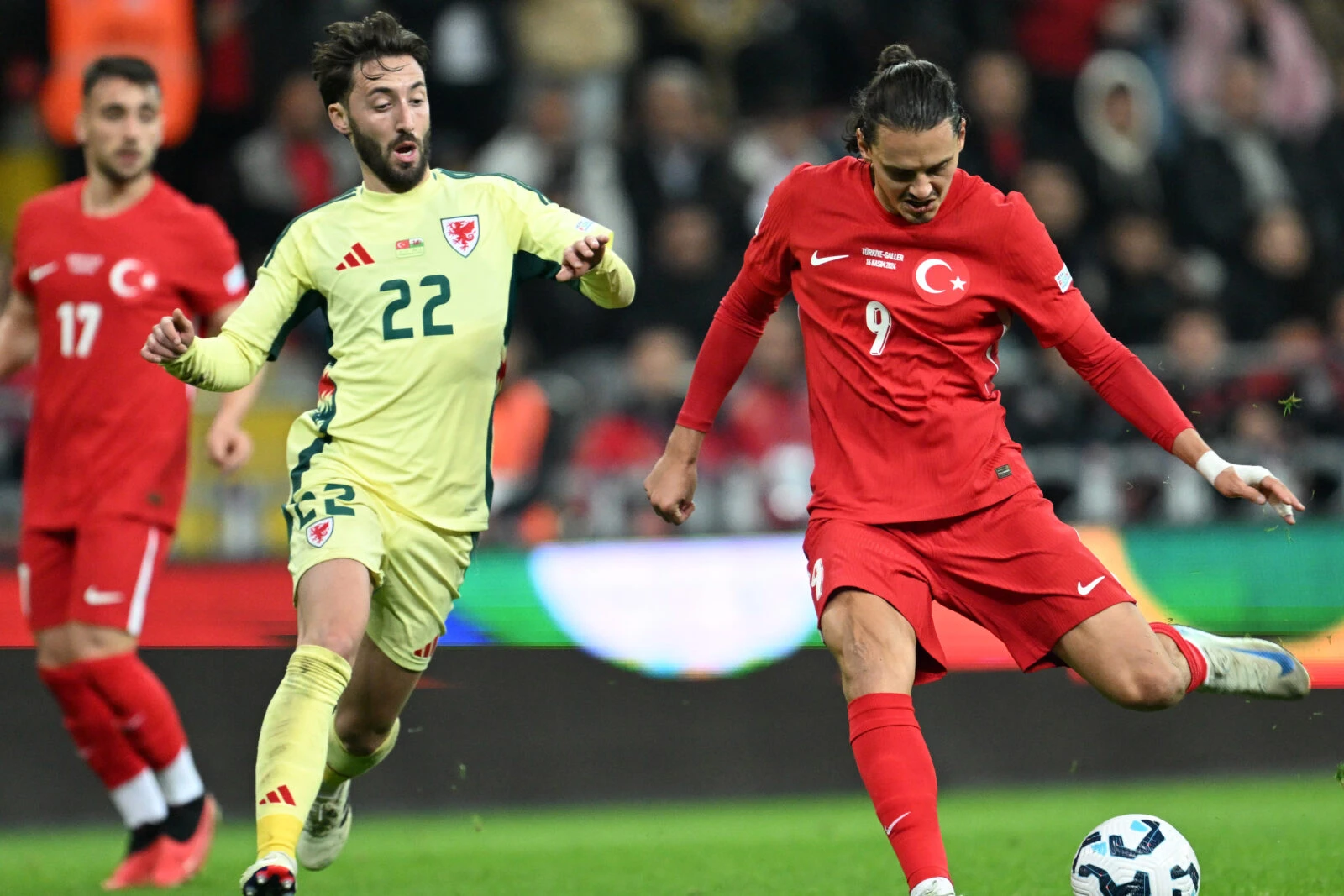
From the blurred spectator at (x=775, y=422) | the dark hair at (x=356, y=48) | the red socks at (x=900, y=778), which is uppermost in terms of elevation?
the dark hair at (x=356, y=48)

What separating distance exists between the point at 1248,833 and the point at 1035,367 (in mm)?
4170

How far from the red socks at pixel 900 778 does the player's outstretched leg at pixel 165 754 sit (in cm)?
313

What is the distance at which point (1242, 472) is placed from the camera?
5.32 meters

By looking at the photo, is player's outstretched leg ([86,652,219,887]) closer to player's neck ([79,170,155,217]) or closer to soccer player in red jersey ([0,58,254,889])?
soccer player in red jersey ([0,58,254,889])

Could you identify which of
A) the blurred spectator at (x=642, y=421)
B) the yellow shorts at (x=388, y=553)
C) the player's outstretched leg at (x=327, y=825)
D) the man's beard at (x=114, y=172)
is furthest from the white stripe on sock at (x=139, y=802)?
the blurred spectator at (x=642, y=421)

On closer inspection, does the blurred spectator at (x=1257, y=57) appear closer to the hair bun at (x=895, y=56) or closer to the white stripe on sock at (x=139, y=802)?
the hair bun at (x=895, y=56)

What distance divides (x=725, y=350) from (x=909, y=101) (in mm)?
1086

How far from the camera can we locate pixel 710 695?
8938mm

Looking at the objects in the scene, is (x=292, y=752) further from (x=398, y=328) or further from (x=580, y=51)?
(x=580, y=51)

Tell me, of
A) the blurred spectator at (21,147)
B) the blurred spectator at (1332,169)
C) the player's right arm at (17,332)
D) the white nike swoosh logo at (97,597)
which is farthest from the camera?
the blurred spectator at (1332,169)

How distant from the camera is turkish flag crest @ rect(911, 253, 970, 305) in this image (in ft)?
18.1

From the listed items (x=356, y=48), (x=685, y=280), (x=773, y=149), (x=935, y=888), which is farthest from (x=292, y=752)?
(x=773, y=149)

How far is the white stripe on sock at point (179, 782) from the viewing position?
24.1ft

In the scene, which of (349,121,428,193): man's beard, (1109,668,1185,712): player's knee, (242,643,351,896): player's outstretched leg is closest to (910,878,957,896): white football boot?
(1109,668,1185,712): player's knee
